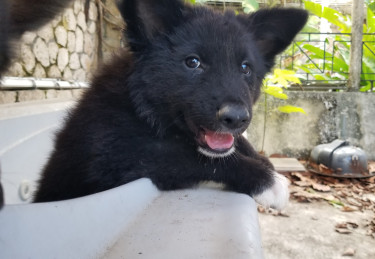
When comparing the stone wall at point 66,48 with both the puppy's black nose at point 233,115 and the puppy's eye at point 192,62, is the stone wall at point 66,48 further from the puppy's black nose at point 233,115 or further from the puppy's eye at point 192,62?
the puppy's black nose at point 233,115

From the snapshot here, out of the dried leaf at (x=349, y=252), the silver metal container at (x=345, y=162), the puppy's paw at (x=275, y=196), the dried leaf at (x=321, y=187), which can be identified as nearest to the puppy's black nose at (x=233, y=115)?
the puppy's paw at (x=275, y=196)

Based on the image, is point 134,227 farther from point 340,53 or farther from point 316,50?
point 340,53

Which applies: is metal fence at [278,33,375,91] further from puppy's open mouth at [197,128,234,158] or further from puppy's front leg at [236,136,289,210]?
puppy's open mouth at [197,128,234,158]

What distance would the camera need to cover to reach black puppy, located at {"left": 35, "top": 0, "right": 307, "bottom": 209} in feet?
5.21

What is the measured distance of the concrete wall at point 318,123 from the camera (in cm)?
564

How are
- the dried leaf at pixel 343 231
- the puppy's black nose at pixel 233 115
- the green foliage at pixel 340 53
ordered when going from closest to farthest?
the puppy's black nose at pixel 233 115
the dried leaf at pixel 343 231
the green foliage at pixel 340 53

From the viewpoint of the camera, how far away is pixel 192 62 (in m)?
1.73

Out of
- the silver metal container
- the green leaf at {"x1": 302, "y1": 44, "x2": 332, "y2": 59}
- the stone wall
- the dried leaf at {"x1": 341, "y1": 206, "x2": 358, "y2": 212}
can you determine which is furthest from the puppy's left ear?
the green leaf at {"x1": 302, "y1": 44, "x2": 332, "y2": 59}

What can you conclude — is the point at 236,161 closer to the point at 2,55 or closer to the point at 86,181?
the point at 86,181

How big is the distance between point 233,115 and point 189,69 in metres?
0.34

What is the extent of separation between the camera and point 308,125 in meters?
5.70

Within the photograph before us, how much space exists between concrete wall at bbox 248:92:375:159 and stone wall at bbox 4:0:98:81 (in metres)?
2.66

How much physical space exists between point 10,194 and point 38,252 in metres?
1.33

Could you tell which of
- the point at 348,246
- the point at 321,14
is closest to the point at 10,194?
the point at 348,246
